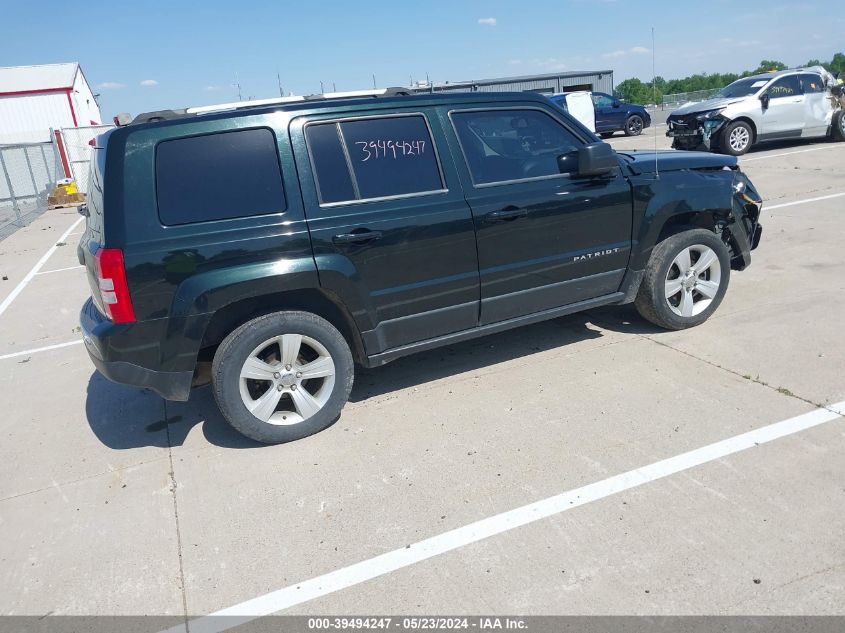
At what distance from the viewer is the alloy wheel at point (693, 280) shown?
16.4 ft

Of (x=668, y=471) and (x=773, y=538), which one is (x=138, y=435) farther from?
(x=773, y=538)

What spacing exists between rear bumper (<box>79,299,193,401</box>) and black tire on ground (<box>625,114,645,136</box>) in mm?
22588

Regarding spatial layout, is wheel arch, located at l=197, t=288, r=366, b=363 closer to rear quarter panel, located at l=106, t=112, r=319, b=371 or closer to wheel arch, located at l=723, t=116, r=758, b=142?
rear quarter panel, located at l=106, t=112, r=319, b=371

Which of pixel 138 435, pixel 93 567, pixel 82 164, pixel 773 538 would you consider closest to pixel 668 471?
pixel 773 538

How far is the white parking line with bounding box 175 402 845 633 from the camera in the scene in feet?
8.77

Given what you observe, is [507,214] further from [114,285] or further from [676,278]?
[114,285]

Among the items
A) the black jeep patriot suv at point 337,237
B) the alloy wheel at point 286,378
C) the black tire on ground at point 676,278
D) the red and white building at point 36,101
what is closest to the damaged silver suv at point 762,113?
the black tire on ground at point 676,278

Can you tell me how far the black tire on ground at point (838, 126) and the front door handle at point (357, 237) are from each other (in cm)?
1645

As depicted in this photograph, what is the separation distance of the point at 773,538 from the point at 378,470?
1.93 metres

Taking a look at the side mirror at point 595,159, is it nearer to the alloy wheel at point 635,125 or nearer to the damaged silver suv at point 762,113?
the damaged silver suv at point 762,113

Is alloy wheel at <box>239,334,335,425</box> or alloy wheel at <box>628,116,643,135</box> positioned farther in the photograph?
alloy wheel at <box>628,116,643,135</box>

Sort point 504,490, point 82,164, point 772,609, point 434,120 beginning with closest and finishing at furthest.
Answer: point 772,609
point 504,490
point 434,120
point 82,164

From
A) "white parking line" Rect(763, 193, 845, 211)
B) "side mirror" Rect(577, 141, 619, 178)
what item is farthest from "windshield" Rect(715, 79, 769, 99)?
"side mirror" Rect(577, 141, 619, 178)

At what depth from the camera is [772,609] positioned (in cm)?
242
